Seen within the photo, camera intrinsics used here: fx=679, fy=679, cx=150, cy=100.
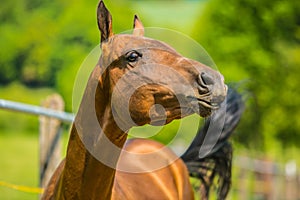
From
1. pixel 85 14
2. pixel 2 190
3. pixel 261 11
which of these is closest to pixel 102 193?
pixel 2 190

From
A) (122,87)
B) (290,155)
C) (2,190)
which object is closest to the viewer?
(122,87)

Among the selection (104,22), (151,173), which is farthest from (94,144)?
(151,173)

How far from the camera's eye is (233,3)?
52.3 feet

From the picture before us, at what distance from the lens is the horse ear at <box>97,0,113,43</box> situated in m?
2.96

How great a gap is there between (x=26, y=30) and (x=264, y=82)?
10.8 meters

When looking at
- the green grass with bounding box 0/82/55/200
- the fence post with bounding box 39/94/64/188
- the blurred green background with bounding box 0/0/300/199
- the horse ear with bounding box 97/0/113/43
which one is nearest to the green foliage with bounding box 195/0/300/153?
the blurred green background with bounding box 0/0/300/199

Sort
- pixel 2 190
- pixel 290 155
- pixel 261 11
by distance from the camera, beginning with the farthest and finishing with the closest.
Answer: pixel 290 155, pixel 261 11, pixel 2 190

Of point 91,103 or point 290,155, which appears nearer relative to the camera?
point 91,103

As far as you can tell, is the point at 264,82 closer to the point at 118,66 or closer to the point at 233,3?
the point at 233,3

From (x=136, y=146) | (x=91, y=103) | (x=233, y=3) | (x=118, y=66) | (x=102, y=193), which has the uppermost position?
(x=118, y=66)

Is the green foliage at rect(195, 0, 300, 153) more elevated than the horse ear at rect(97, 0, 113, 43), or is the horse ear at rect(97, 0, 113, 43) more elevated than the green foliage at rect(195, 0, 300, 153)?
the horse ear at rect(97, 0, 113, 43)

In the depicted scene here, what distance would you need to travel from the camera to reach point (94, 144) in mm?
2951

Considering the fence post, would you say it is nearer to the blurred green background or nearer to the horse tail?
the horse tail

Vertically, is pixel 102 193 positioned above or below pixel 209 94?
below
